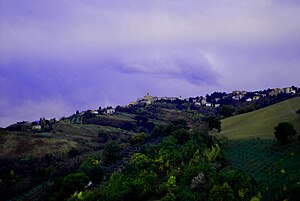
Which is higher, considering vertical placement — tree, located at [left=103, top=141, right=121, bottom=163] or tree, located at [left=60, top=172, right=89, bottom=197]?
tree, located at [left=103, top=141, right=121, bottom=163]

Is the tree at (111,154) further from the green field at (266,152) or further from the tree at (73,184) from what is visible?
the green field at (266,152)

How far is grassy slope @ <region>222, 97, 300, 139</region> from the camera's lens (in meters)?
61.8

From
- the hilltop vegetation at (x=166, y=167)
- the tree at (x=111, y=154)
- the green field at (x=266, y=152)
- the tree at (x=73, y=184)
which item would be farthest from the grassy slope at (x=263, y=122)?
the tree at (x=73, y=184)

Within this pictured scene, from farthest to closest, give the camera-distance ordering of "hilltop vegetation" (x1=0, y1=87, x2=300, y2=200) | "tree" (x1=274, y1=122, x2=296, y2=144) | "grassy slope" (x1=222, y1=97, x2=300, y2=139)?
"grassy slope" (x1=222, y1=97, x2=300, y2=139), "tree" (x1=274, y1=122, x2=296, y2=144), "hilltop vegetation" (x1=0, y1=87, x2=300, y2=200)

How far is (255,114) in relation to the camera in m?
81.9

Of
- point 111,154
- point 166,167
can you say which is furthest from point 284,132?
point 111,154

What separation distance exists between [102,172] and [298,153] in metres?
33.2

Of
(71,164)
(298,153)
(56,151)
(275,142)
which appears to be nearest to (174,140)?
(275,142)

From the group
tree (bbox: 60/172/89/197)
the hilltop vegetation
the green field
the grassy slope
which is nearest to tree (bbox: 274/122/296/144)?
the green field

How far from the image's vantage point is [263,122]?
69000 mm

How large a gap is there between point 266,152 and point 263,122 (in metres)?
20.5

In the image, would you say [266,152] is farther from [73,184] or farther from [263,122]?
[73,184]

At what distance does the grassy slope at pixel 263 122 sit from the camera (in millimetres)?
61750

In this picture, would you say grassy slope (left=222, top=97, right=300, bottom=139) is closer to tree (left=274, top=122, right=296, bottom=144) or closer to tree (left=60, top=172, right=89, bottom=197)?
tree (left=274, top=122, right=296, bottom=144)
